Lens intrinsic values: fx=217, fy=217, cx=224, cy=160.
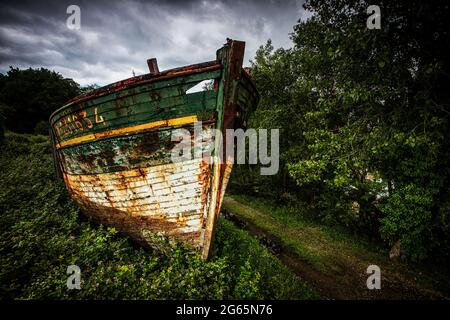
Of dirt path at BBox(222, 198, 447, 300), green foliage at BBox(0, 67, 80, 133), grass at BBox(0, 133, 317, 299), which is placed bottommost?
dirt path at BBox(222, 198, 447, 300)

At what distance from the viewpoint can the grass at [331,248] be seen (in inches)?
223

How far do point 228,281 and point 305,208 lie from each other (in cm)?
789

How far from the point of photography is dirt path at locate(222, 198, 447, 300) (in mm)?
4902

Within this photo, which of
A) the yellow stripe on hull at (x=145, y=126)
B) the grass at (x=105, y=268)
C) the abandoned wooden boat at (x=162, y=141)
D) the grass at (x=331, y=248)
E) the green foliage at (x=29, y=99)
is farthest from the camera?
the green foliage at (x=29, y=99)

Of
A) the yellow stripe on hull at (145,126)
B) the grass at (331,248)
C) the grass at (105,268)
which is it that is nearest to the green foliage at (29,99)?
the grass at (105,268)

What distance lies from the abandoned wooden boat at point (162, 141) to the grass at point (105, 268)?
44 cm

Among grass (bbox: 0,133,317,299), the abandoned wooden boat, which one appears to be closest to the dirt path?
grass (bbox: 0,133,317,299)

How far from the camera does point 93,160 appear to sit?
14.1 ft

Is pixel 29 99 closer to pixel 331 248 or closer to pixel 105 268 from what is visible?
pixel 105 268

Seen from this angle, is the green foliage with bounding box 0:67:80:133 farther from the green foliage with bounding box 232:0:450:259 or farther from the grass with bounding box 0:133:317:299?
the green foliage with bounding box 232:0:450:259

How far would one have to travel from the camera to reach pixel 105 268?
337 cm

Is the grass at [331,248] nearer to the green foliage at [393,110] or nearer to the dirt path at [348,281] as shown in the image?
the dirt path at [348,281]

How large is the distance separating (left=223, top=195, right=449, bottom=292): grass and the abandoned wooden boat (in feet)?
14.0
